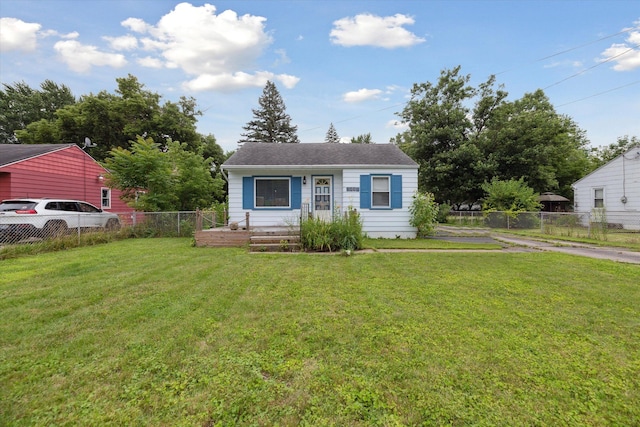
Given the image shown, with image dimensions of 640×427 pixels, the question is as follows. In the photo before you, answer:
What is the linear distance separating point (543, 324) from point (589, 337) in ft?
1.26

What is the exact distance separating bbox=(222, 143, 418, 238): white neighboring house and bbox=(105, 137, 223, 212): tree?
3653 mm

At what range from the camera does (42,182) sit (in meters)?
13.2

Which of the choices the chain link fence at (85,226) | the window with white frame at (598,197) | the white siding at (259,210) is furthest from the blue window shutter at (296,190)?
the window with white frame at (598,197)

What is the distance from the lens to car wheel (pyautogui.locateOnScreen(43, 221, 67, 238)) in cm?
857

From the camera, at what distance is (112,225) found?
11.2m

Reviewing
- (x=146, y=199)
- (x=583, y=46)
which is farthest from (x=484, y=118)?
(x=146, y=199)

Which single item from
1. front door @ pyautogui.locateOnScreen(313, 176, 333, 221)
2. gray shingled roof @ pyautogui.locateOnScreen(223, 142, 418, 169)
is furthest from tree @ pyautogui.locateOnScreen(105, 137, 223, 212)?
front door @ pyautogui.locateOnScreen(313, 176, 333, 221)

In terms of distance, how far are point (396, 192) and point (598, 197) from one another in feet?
50.0

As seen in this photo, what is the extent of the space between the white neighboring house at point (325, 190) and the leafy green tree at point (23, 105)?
33.4 meters

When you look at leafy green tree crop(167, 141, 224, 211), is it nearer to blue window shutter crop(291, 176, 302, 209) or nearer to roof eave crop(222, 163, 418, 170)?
roof eave crop(222, 163, 418, 170)

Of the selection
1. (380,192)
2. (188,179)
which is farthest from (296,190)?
(188,179)

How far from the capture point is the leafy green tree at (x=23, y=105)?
29.8 meters

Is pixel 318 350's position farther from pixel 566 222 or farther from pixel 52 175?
pixel 52 175

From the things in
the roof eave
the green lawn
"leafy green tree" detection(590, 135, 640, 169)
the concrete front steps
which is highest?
"leafy green tree" detection(590, 135, 640, 169)
